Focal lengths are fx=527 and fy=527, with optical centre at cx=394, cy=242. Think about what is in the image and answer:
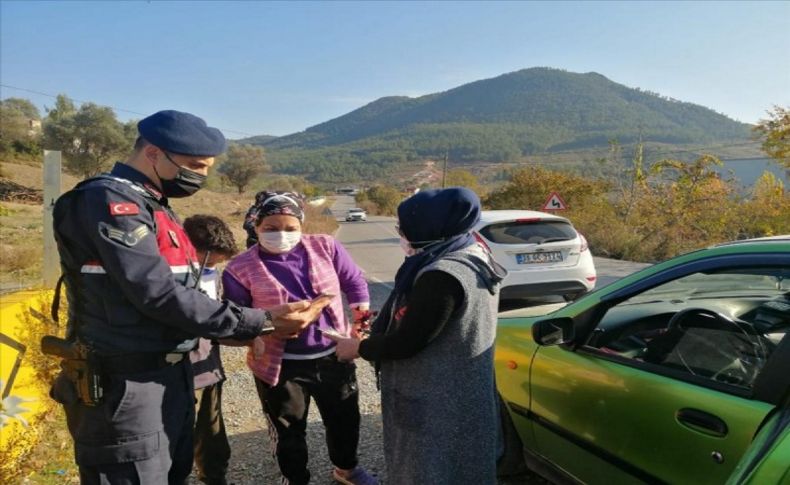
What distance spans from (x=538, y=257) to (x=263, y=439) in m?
4.61

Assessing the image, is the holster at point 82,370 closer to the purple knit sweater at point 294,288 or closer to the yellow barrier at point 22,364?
the purple knit sweater at point 294,288

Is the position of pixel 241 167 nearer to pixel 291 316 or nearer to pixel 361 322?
pixel 361 322

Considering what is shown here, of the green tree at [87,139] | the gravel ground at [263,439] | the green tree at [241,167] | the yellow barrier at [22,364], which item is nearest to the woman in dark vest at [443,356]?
the gravel ground at [263,439]

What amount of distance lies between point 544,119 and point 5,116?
178 m

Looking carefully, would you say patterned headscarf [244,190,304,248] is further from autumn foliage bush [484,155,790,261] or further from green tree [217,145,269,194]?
green tree [217,145,269,194]

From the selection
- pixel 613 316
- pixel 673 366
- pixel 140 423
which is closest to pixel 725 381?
pixel 673 366

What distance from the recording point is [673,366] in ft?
7.04

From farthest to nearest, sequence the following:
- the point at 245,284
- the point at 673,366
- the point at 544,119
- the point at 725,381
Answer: the point at 544,119
the point at 245,284
the point at 673,366
the point at 725,381

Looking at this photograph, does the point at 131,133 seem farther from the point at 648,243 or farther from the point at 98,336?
the point at 98,336

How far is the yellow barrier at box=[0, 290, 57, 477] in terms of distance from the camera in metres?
2.97

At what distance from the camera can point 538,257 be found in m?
7.12

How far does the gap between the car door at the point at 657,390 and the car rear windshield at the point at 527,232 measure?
14.1 ft

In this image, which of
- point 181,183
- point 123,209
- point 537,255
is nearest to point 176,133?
point 181,183

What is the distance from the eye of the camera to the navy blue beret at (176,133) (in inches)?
73.0
